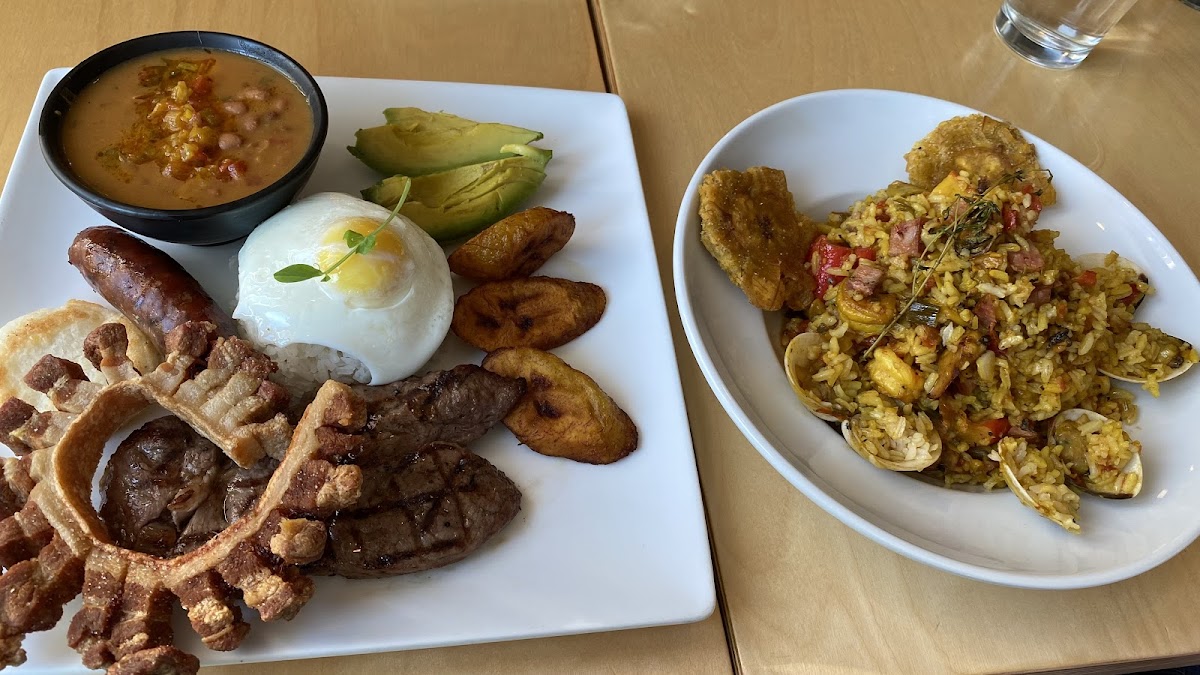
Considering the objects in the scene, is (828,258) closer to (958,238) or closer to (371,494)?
(958,238)

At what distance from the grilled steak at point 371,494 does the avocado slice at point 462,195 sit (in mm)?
526

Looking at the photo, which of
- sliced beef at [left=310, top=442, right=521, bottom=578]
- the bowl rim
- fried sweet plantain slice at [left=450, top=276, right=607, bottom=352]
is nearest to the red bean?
the bowl rim

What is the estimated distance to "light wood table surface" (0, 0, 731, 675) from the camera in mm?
2219

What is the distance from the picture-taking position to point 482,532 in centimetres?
149

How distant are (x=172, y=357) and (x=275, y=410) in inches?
8.3

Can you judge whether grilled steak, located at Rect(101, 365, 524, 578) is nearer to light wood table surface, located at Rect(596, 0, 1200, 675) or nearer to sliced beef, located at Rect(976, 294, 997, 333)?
light wood table surface, located at Rect(596, 0, 1200, 675)

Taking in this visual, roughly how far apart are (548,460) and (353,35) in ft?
5.22

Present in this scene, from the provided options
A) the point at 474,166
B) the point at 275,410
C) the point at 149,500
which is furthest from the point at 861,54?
the point at 149,500

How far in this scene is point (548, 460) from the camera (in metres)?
1.67

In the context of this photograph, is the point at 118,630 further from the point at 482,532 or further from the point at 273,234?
Answer: the point at 273,234

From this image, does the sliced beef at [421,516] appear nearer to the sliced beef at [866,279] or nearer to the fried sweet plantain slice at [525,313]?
the fried sweet plantain slice at [525,313]

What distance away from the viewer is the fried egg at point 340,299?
5.32ft

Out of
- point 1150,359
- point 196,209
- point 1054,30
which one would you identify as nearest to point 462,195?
point 196,209

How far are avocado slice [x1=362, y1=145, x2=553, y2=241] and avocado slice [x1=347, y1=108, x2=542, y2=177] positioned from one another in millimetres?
50
